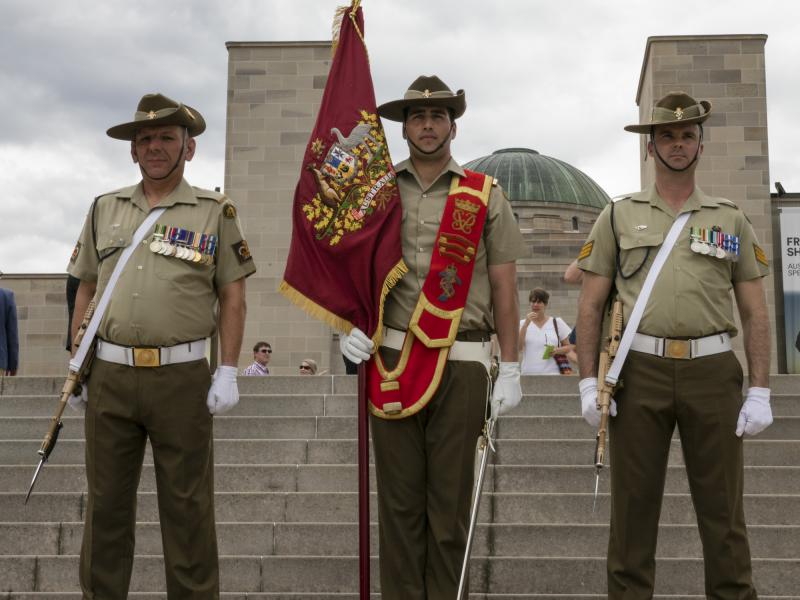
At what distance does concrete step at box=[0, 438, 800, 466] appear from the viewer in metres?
7.19

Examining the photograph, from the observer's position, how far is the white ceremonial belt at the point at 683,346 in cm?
449

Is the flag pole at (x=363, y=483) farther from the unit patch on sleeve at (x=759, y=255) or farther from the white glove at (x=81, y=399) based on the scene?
the unit patch on sleeve at (x=759, y=255)

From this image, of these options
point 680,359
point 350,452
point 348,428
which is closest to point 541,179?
point 348,428

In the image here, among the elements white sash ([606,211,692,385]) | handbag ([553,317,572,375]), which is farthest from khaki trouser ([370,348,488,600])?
handbag ([553,317,572,375])

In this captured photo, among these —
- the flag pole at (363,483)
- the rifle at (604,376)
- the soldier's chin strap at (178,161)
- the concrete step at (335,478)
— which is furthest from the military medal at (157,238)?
the concrete step at (335,478)

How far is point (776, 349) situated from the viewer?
1456cm

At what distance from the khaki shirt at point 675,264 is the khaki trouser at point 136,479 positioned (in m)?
1.86

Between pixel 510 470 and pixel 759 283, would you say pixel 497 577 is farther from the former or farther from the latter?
pixel 759 283

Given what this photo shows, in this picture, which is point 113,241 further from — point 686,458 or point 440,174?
point 686,458

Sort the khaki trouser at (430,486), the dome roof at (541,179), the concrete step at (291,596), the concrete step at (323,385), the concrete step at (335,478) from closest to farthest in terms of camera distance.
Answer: the khaki trouser at (430,486)
the concrete step at (291,596)
the concrete step at (335,478)
the concrete step at (323,385)
the dome roof at (541,179)

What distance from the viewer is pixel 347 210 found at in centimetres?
473

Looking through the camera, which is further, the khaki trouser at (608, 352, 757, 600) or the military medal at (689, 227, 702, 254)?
the military medal at (689, 227, 702, 254)

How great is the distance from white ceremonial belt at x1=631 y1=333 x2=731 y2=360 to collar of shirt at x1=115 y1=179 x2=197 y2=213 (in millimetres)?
2023

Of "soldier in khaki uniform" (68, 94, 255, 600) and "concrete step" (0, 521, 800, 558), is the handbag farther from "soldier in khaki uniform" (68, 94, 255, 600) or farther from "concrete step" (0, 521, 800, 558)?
"soldier in khaki uniform" (68, 94, 255, 600)
